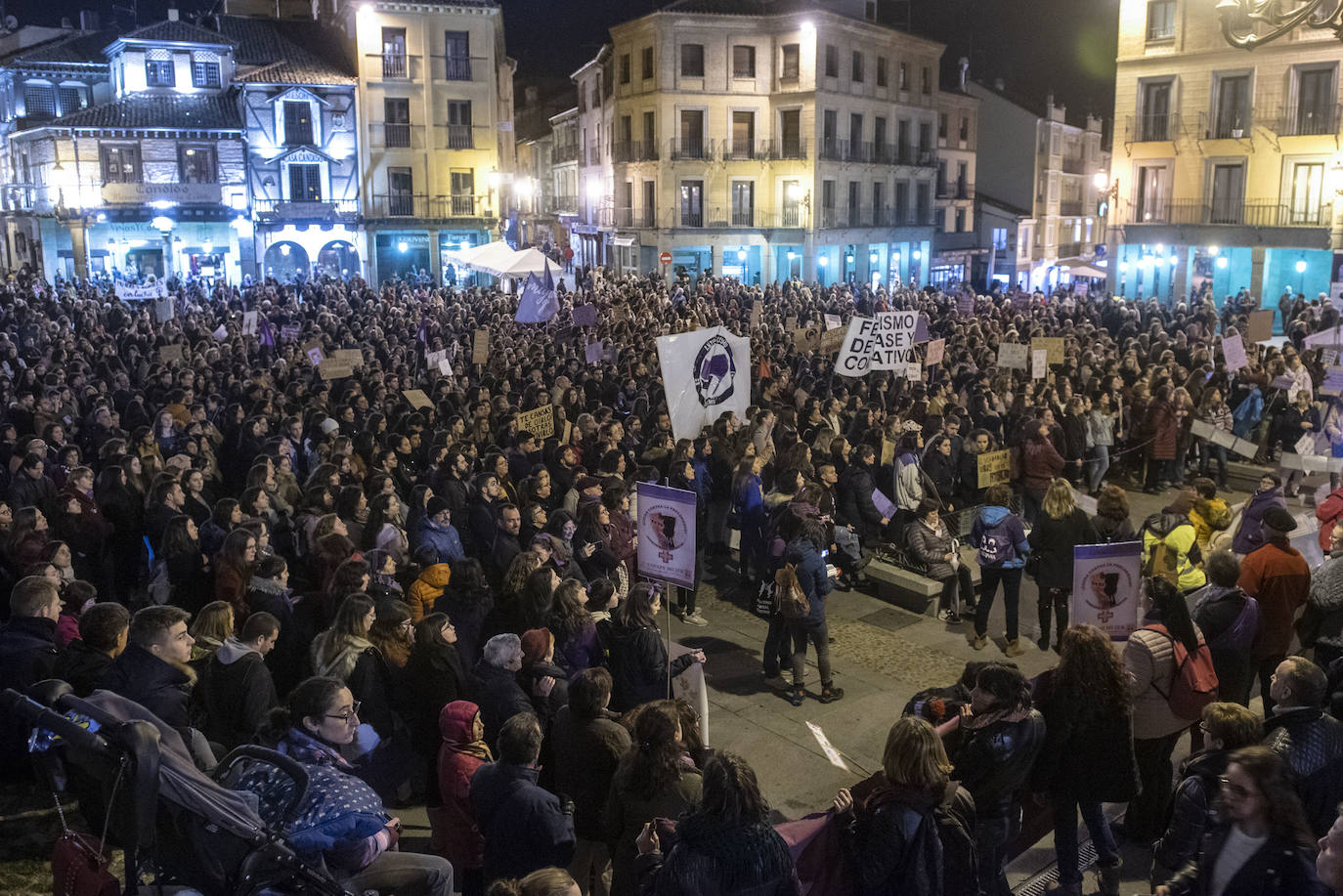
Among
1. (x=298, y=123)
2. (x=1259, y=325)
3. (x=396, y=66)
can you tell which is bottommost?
(x=1259, y=325)

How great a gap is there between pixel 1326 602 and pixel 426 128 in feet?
146

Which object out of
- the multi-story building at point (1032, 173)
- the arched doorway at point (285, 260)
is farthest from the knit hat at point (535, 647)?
the multi-story building at point (1032, 173)

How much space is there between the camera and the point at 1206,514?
28.6 feet

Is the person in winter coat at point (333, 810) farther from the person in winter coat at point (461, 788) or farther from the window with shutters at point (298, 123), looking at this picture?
the window with shutters at point (298, 123)

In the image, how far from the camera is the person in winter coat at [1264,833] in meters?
4.06

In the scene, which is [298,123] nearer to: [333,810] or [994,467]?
[994,467]

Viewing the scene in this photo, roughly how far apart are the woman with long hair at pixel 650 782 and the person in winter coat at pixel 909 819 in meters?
0.80

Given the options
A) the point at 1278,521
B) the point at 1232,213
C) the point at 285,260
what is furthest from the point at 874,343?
the point at 285,260

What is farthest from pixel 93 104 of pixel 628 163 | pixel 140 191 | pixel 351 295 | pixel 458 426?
pixel 458 426

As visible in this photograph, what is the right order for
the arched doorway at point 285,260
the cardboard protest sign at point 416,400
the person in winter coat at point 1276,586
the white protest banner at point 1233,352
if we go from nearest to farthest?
the person in winter coat at point 1276,586 < the cardboard protest sign at point 416,400 < the white protest banner at point 1233,352 < the arched doorway at point 285,260

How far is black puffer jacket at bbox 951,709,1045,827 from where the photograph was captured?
4.88 metres

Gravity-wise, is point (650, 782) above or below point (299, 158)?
below

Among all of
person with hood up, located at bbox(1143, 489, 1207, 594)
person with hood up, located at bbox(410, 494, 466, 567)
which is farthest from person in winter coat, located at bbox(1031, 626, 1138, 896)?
person with hood up, located at bbox(410, 494, 466, 567)

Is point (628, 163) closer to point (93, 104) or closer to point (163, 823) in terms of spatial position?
point (93, 104)
